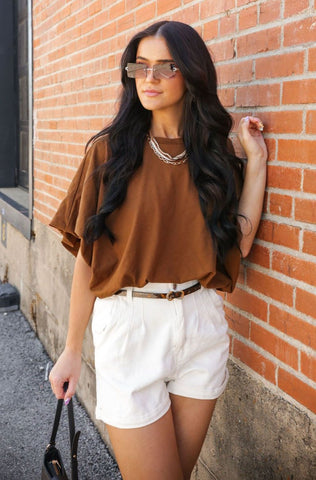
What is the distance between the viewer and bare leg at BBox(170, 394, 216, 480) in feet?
7.39

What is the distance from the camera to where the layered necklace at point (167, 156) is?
2.18 metres

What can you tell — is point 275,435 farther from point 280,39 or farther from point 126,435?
point 280,39

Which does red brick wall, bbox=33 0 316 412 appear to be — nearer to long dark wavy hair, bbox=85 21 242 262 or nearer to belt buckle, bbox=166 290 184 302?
long dark wavy hair, bbox=85 21 242 262

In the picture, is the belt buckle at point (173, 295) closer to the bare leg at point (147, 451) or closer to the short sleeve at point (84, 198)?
the short sleeve at point (84, 198)

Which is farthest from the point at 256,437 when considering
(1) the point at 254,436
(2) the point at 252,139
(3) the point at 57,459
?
(2) the point at 252,139

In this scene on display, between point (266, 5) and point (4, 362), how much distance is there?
153 inches

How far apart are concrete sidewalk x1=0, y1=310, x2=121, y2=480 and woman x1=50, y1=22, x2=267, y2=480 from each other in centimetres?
162

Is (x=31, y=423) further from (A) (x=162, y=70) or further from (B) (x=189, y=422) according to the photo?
(A) (x=162, y=70)

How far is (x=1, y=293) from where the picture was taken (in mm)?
6688

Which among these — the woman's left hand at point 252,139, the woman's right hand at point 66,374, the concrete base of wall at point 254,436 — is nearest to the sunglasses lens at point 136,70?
the woman's left hand at point 252,139

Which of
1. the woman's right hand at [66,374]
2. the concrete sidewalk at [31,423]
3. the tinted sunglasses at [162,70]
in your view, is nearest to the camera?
the tinted sunglasses at [162,70]

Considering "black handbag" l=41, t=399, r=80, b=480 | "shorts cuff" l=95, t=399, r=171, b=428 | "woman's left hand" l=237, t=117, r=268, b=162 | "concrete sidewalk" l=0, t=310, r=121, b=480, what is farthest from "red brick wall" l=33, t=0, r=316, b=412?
"concrete sidewalk" l=0, t=310, r=121, b=480

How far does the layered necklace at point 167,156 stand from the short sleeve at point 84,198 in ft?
0.58

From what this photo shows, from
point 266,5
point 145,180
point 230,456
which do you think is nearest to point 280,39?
point 266,5
